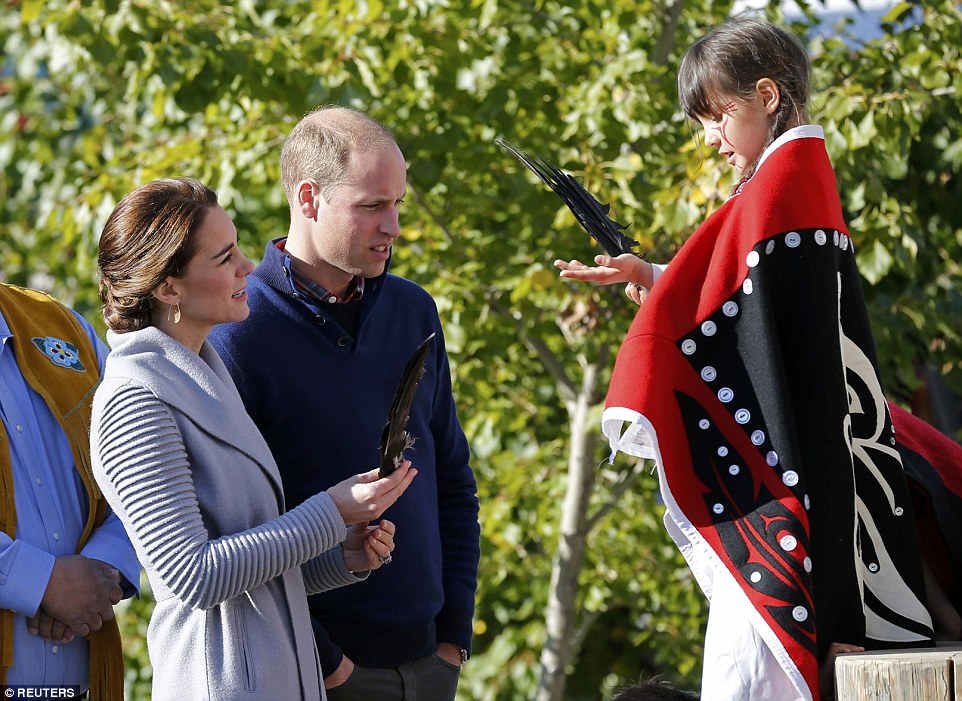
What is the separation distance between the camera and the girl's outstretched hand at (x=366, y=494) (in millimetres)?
1984

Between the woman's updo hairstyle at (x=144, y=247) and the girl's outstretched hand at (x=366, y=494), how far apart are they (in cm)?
45

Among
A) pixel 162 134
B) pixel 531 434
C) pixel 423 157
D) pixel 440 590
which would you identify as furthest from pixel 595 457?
pixel 162 134

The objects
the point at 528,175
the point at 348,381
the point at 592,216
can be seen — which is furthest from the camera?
the point at 528,175

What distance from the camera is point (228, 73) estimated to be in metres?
4.53

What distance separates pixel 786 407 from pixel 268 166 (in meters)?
3.15

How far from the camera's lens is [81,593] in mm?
2256

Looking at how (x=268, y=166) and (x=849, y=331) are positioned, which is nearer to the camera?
(x=849, y=331)

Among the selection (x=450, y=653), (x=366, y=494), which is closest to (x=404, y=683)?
(x=450, y=653)

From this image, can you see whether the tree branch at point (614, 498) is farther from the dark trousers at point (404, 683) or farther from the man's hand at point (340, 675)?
the man's hand at point (340, 675)

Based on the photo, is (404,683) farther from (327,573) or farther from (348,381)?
(348,381)

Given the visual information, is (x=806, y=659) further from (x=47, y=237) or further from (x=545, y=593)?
(x=47, y=237)

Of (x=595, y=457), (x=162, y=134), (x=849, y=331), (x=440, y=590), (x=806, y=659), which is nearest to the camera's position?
(x=806, y=659)

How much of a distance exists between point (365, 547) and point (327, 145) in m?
0.84

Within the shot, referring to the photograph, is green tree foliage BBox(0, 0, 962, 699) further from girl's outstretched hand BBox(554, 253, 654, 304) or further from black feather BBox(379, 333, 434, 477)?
black feather BBox(379, 333, 434, 477)
